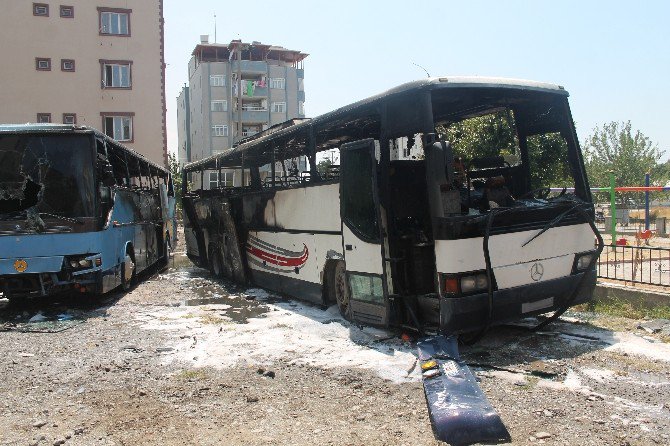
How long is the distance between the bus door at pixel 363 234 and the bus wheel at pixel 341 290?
701 millimetres

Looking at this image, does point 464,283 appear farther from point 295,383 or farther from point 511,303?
point 295,383

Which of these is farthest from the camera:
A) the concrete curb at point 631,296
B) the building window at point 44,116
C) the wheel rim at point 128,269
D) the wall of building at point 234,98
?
the wall of building at point 234,98

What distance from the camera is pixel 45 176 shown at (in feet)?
32.2

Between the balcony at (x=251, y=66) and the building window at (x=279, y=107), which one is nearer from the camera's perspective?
the balcony at (x=251, y=66)

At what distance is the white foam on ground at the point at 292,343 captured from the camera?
21.0ft

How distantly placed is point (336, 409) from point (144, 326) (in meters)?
4.79

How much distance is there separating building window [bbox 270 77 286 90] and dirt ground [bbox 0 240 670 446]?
178 ft

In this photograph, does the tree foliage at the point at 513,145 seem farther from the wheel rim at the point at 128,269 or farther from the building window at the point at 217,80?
the building window at the point at 217,80

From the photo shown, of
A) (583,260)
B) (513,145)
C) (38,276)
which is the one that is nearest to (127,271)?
(38,276)

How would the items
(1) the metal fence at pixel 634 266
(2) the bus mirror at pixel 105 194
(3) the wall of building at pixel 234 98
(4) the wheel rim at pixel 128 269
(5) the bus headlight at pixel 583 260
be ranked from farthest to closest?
(3) the wall of building at pixel 234 98 < (4) the wheel rim at pixel 128 269 < (2) the bus mirror at pixel 105 194 < (1) the metal fence at pixel 634 266 < (5) the bus headlight at pixel 583 260

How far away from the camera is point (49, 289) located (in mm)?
9773

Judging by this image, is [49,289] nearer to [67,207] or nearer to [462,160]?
[67,207]

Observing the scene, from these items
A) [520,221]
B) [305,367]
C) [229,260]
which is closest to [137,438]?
[305,367]

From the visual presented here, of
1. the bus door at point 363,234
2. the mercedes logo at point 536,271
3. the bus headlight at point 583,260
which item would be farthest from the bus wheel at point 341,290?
the bus headlight at point 583,260
